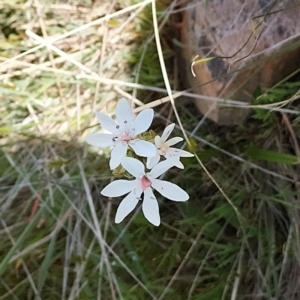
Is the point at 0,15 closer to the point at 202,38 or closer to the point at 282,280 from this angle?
the point at 202,38

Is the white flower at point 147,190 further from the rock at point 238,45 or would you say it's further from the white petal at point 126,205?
the rock at point 238,45

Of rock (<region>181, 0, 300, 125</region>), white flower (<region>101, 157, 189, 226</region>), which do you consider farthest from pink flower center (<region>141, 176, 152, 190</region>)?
rock (<region>181, 0, 300, 125</region>)

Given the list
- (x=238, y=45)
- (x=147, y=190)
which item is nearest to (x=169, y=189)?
(x=147, y=190)

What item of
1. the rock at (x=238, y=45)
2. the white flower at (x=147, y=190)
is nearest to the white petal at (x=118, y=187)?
the white flower at (x=147, y=190)

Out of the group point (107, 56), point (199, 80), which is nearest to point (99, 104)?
point (107, 56)

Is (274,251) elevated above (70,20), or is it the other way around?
(70,20)

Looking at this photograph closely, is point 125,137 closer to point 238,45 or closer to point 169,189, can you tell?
point 169,189

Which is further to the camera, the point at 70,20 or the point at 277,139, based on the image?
the point at 70,20
